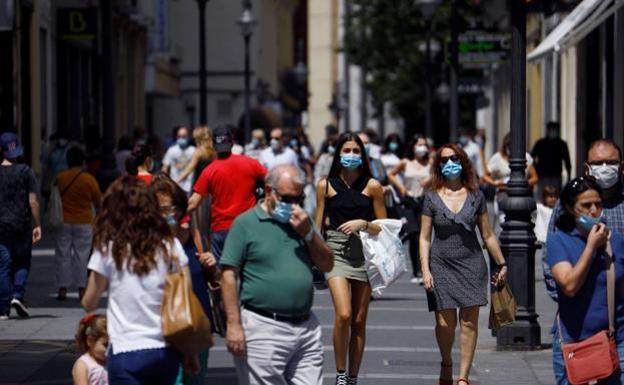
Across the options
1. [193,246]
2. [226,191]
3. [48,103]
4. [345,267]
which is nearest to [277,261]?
[193,246]

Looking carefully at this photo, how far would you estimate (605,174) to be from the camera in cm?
944

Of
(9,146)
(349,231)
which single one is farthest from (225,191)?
(349,231)

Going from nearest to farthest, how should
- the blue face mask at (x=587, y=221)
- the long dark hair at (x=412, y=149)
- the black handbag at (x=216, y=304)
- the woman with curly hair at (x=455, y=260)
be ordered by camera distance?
the blue face mask at (x=587, y=221) → the black handbag at (x=216, y=304) → the woman with curly hair at (x=455, y=260) → the long dark hair at (x=412, y=149)

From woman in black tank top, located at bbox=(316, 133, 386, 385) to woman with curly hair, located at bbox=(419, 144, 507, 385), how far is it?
467mm

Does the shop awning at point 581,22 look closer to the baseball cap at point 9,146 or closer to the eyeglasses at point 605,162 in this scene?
the baseball cap at point 9,146

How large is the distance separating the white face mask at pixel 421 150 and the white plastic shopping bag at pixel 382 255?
849 cm

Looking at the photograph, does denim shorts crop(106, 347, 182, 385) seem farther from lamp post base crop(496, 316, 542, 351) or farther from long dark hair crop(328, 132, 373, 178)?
lamp post base crop(496, 316, 542, 351)

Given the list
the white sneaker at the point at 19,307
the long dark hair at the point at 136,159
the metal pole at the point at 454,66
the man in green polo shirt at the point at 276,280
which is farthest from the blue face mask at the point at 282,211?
the metal pole at the point at 454,66

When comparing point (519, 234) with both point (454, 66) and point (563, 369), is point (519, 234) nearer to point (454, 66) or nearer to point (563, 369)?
point (563, 369)

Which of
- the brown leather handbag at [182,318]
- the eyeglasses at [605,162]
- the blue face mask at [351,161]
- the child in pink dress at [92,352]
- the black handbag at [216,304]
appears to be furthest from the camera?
the blue face mask at [351,161]

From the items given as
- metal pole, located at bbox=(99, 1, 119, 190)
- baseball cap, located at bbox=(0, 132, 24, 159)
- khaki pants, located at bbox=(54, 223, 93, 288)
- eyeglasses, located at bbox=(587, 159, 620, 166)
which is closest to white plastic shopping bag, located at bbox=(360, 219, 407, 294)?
eyeglasses, located at bbox=(587, 159, 620, 166)

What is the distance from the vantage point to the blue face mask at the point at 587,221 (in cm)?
812

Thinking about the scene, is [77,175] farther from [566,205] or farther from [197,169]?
[566,205]

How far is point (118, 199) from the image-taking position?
24.3 feet
